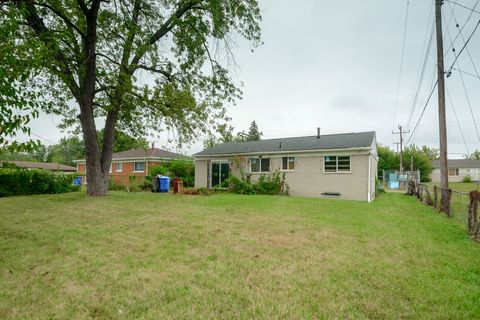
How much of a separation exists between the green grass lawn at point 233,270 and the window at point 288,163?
9.80m

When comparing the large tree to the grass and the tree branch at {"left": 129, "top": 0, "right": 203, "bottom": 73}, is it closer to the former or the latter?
the tree branch at {"left": 129, "top": 0, "right": 203, "bottom": 73}

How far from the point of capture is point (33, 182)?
1555 centimetres

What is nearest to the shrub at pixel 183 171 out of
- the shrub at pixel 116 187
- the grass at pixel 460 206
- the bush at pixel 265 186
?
the shrub at pixel 116 187

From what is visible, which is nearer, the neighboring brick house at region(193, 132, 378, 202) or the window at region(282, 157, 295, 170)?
the neighboring brick house at region(193, 132, 378, 202)

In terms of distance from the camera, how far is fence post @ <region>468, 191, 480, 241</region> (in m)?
6.24

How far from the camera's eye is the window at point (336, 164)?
15251 millimetres

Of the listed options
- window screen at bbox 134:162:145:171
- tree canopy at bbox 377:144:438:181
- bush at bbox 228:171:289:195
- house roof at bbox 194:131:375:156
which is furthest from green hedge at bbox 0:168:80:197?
tree canopy at bbox 377:144:438:181

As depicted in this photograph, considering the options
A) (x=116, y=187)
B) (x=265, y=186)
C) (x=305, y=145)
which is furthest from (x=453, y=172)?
(x=116, y=187)

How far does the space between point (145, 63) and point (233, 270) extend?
12.9 metres

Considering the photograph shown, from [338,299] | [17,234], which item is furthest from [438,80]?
[17,234]

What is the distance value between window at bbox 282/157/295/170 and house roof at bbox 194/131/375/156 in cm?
62

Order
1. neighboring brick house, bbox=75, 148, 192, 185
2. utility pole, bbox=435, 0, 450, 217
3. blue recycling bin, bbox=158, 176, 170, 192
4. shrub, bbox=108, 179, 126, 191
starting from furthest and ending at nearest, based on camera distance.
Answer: neighboring brick house, bbox=75, 148, 192, 185, shrub, bbox=108, 179, 126, 191, blue recycling bin, bbox=158, 176, 170, 192, utility pole, bbox=435, 0, 450, 217

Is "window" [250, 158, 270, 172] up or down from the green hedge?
up

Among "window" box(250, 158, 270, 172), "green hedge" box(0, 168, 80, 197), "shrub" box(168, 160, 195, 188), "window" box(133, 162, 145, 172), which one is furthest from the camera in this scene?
"window" box(133, 162, 145, 172)
